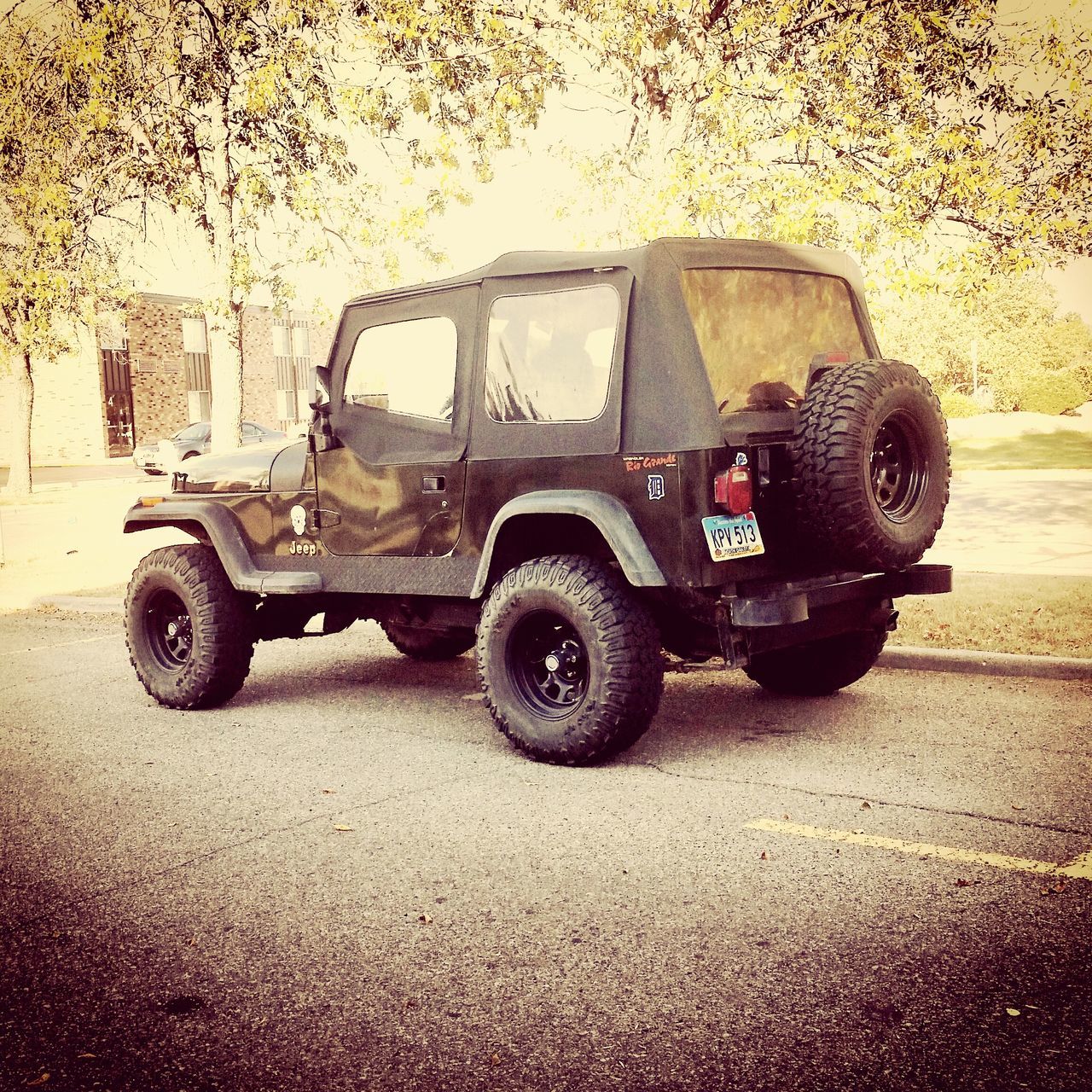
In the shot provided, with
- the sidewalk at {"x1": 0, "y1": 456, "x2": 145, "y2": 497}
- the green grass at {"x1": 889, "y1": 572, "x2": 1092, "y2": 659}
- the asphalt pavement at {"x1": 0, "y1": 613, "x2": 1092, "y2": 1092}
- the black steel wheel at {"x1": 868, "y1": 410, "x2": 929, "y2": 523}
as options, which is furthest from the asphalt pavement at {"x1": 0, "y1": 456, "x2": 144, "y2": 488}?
the black steel wheel at {"x1": 868, "y1": 410, "x2": 929, "y2": 523}

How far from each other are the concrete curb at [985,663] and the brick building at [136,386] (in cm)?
4122

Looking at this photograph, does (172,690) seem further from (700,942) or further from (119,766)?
(700,942)

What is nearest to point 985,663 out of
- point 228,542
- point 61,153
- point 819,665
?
point 819,665

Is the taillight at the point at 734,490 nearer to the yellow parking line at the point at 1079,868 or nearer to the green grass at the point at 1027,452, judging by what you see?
the yellow parking line at the point at 1079,868

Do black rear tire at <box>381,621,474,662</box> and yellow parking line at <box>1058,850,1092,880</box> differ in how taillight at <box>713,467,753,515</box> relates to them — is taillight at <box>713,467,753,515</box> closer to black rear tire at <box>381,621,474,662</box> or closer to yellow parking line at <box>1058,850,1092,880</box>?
yellow parking line at <box>1058,850,1092,880</box>

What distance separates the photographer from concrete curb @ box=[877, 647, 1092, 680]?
6.77m

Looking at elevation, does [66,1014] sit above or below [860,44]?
below

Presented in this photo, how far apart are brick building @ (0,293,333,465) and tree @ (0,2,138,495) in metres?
31.5

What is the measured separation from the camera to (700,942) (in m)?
3.40

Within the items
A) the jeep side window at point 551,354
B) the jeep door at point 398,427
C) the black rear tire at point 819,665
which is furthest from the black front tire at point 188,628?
the black rear tire at point 819,665

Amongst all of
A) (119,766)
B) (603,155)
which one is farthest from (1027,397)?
(119,766)

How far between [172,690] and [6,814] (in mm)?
1877

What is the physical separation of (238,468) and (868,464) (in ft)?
12.0

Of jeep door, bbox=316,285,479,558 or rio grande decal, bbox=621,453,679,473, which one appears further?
jeep door, bbox=316,285,479,558
